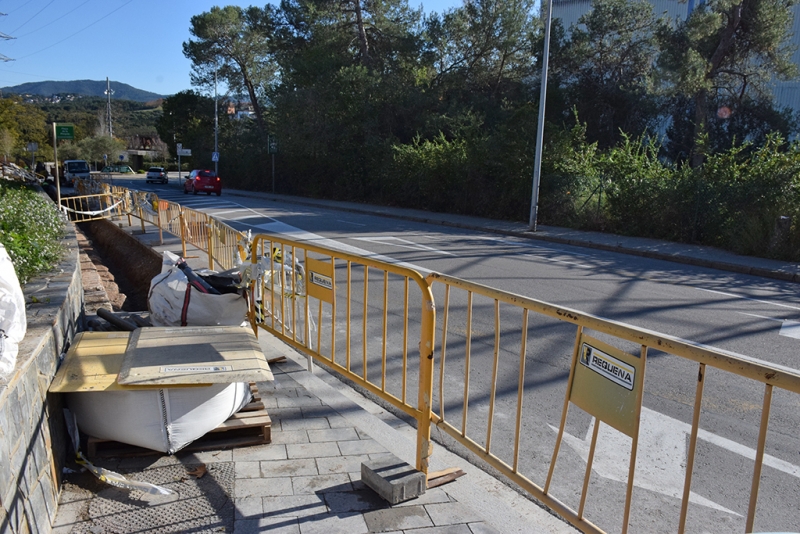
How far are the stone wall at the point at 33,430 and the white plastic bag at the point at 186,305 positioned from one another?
1.00 metres

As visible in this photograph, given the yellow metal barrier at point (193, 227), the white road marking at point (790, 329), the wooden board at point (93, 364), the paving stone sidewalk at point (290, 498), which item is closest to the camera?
the paving stone sidewalk at point (290, 498)

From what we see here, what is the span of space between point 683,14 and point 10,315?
40041mm

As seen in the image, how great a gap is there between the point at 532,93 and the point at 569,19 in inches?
432

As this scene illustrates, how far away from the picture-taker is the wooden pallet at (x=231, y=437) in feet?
12.1

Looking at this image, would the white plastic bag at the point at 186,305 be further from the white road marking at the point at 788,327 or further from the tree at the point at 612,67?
the tree at the point at 612,67

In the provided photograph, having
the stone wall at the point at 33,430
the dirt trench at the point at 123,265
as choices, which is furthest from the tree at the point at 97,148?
the stone wall at the point at 33,430

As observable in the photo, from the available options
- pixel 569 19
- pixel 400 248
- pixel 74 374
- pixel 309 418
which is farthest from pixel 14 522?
pixel 569 19

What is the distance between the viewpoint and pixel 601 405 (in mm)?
2588

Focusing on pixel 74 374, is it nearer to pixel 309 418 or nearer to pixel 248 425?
pixel 248 425

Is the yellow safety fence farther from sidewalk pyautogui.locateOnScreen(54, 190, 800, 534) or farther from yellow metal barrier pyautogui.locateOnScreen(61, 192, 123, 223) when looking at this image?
sidewalk pyautogui.locateOnScreen(54, 190, 800, 534)

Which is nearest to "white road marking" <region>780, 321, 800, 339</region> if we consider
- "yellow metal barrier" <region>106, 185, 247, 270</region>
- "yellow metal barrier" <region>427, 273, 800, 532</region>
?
"yellow metal barrier" <region>427, 273, 800, 532</region>

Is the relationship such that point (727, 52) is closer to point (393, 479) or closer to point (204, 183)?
point (393, 479)

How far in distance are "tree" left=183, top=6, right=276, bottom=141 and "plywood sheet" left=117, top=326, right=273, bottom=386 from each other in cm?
4948

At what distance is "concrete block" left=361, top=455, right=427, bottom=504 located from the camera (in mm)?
3301
